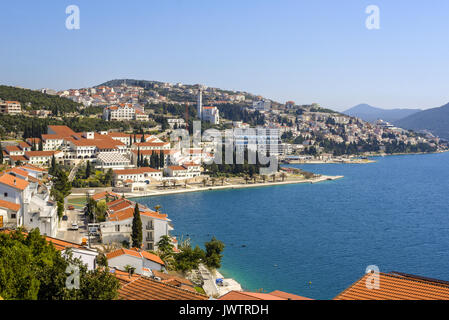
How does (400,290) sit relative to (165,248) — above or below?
above

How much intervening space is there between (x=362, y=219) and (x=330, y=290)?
23.0 feet

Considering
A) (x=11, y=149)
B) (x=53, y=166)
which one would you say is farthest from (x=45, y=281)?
(x=11, y=149)

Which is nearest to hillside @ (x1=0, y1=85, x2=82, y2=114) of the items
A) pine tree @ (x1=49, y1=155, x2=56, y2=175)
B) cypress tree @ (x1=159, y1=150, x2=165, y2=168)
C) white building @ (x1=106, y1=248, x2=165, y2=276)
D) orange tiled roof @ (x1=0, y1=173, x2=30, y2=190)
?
cypress tree @ (x1=159, y1=150, x2=165, y2=168)

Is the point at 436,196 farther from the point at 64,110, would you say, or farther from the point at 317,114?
the point at 317,114

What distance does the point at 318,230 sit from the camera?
12.3 meters

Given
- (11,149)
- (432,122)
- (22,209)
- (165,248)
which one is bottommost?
(165,248)

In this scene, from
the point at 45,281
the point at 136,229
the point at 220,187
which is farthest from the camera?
the point at 220,187

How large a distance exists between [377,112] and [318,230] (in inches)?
6317

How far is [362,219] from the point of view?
46.0ft

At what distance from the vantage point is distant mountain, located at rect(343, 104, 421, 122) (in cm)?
14532

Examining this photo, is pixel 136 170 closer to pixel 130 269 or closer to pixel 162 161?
pixel 162 161

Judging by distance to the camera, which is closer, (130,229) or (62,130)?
(130,229)

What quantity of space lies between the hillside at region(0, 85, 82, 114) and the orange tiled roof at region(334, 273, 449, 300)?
82.3ft

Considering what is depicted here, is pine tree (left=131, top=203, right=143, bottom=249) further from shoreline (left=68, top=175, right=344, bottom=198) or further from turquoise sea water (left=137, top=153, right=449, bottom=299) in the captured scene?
shoreline (left=68, top=175, right=344, bottom=198)
